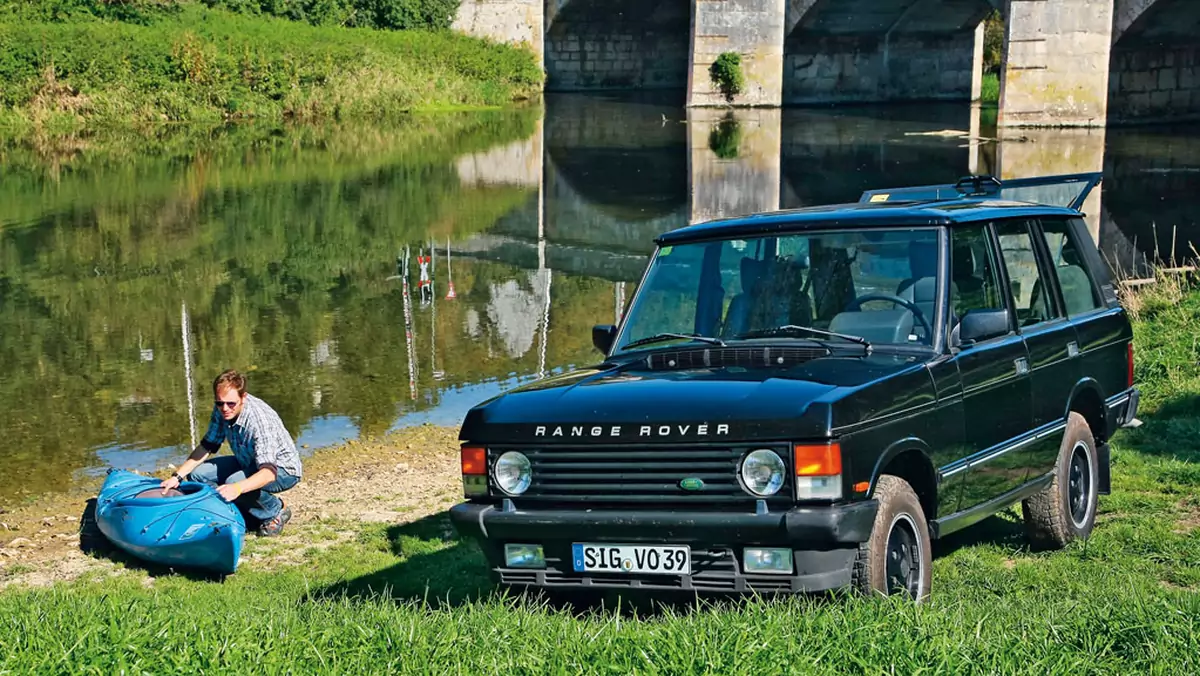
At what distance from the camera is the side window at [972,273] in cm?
783

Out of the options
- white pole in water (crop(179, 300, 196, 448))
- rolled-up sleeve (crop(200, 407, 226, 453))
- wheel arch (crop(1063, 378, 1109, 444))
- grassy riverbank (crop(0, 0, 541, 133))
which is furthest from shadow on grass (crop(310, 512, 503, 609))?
grassy riverbank (crop(0, 0, 541, 133))

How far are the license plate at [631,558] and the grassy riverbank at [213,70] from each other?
40.4 m

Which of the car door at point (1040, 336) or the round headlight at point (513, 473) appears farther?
Result: the car door at point (1040, 336)

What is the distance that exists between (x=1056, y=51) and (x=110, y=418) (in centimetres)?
3577

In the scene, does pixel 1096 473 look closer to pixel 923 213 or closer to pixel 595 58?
pixel 923 213

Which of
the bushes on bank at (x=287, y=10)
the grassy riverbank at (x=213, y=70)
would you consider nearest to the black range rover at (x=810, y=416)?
the grassy riverbank at (x=213, y=70)

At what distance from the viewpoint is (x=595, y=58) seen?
233ft

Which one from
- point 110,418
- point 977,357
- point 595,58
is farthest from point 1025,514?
point 595,58

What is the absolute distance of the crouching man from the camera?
9867 mm

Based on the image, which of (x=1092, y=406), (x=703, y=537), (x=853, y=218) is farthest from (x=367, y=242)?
(x=703, y=537)

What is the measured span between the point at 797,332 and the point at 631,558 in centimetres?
149

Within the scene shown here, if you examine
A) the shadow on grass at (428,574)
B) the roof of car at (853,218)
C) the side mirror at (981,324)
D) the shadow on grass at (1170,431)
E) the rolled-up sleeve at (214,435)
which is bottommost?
the shadow on grass at (428,574)

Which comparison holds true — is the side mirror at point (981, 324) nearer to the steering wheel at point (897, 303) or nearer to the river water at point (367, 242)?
the steering wheel at point (897, 303)

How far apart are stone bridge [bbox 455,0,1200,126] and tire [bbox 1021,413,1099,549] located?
36.9 m
